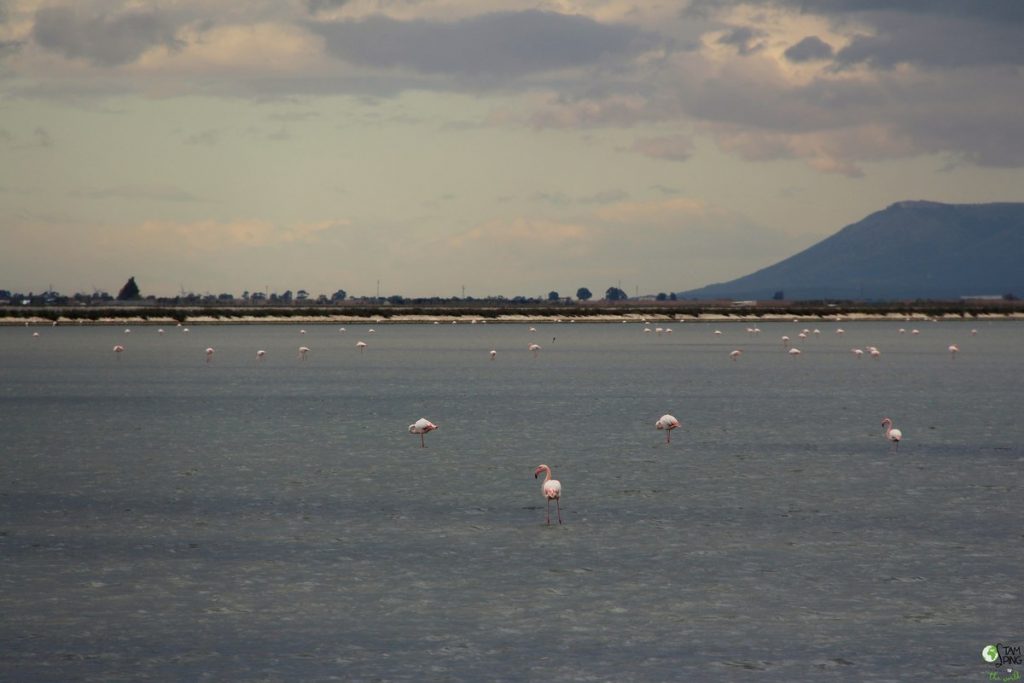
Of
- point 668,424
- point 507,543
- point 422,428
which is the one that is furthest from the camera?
point 668,424

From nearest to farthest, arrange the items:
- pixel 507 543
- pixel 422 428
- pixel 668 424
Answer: pixel 507 543 → pixel 422 428 → pixel 668 424

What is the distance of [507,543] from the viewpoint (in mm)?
22172

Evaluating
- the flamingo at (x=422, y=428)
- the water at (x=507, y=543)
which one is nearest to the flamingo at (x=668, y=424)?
the water at (x=507, y=543)

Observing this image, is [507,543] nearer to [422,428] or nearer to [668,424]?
[422,428]

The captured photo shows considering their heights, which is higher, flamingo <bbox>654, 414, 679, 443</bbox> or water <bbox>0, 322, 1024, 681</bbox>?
flamingo <bbox>654, 414, 679, 443</bbox>

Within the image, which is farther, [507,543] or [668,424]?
[668,424]

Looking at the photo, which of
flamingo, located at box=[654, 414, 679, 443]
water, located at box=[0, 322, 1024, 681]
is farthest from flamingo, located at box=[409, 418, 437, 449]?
flamingo, located at box=[654, 414, 679, 443]

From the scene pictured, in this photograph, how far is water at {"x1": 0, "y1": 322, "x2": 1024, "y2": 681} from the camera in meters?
15.6

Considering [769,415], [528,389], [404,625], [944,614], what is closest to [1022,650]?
[944,614]

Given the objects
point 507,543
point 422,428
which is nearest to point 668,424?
point 422,428

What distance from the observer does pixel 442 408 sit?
51.6 meters

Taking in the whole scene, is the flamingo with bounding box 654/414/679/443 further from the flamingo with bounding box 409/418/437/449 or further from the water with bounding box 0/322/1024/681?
the flamingo with bounding box 409/418/437/449

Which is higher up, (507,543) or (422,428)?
(422,428)

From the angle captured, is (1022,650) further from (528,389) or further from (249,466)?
(528,389)
